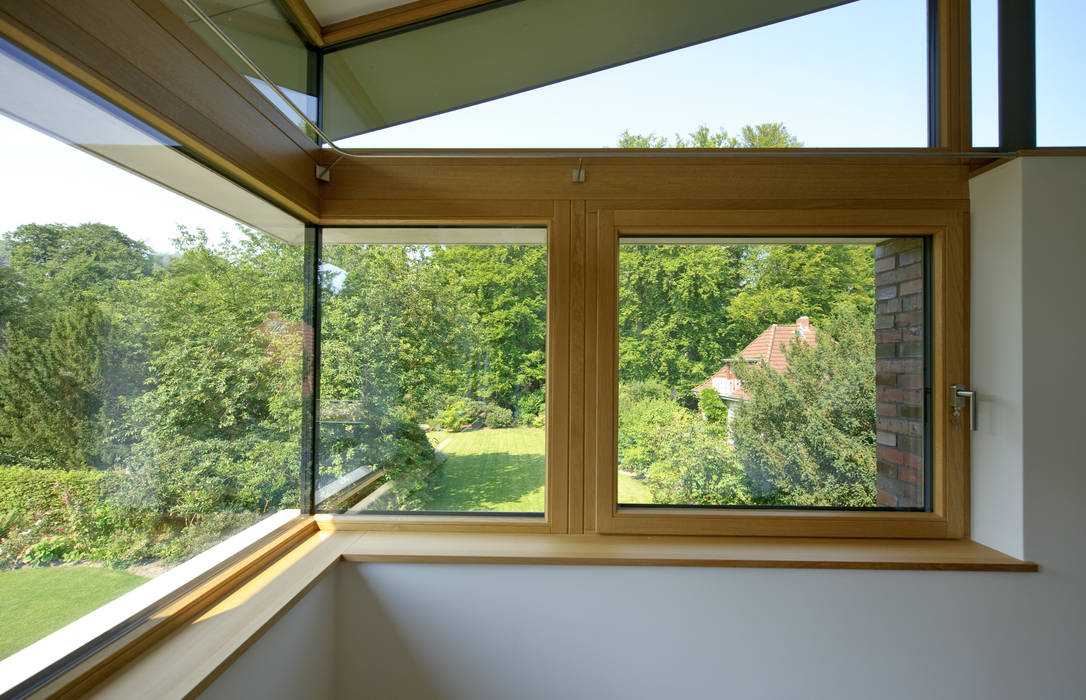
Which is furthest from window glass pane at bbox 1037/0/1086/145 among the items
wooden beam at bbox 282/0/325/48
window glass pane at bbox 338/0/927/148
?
wooden beam at bbox 282/0/325/48

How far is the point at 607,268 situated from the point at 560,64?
83 centimetres

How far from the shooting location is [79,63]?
1.00 metres

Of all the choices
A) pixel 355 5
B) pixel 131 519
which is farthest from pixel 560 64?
pixel 131 519

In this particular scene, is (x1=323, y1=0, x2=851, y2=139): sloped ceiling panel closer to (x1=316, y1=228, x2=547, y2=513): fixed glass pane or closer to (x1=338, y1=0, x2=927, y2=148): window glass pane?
(x1=338, y1=0, x2=927, y2=148): window glass pane

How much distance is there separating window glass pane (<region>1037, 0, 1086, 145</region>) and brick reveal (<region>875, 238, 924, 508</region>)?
0.59 m

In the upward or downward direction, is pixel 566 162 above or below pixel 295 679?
above

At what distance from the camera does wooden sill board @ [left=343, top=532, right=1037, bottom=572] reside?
173 cm

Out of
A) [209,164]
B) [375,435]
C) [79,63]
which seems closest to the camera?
[79,63]

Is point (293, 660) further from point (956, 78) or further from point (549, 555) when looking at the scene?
point (956, 78)

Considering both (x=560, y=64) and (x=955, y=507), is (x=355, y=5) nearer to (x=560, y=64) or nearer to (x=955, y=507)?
(x=560, y=64)

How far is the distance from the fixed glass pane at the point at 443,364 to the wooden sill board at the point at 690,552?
0.19m

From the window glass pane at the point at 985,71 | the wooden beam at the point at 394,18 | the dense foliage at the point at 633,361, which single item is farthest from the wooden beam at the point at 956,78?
the wooden beam at the point at 394,18

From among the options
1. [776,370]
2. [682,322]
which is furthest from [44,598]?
[776,370]

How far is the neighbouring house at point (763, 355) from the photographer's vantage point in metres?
1.97
